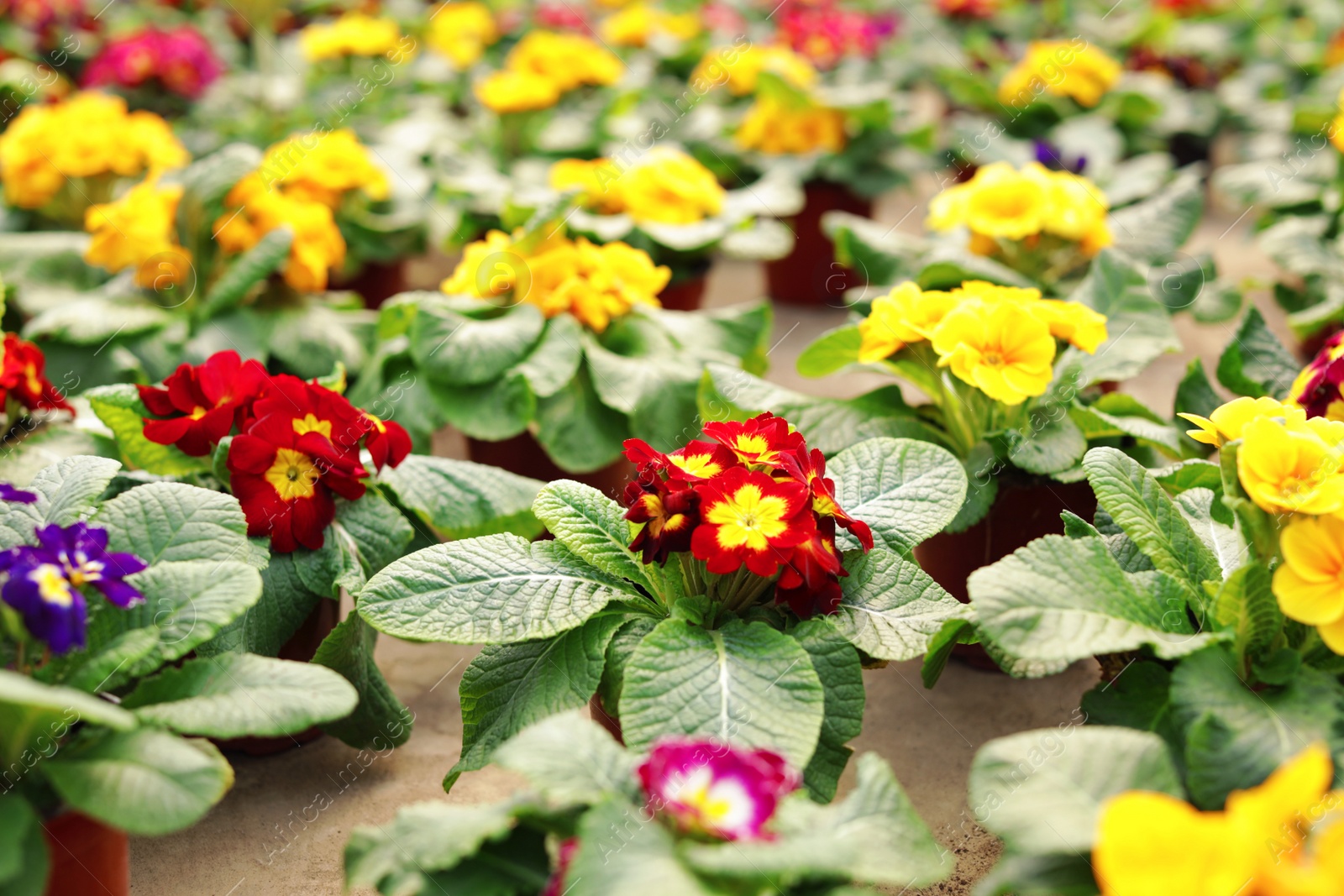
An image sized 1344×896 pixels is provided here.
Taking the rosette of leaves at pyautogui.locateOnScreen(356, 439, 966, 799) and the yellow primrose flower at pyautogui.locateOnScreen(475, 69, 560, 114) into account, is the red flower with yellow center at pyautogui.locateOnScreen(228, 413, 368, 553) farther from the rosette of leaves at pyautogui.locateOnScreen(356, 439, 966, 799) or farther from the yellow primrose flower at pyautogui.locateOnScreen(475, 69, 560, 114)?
the yellow primrose flower at pyautogui.locateOnScreen(475, 69, 560, 114)

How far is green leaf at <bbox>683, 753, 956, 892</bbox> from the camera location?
0.99m

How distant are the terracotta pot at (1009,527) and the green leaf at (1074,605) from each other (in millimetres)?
483

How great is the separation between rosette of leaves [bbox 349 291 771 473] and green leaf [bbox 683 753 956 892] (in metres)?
1.17

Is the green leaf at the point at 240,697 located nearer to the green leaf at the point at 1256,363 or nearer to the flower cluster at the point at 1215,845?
the flower cluster at the point at 1215,845

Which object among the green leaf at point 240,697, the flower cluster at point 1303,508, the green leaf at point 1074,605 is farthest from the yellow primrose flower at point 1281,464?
the green leaf at point 240,697

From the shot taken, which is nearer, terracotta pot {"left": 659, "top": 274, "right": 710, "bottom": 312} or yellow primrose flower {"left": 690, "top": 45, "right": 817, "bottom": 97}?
terracotta pot {"left": 659, "top": 274, "right": 710, "bottom": 312}

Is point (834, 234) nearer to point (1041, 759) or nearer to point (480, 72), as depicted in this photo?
point (1041, 759)

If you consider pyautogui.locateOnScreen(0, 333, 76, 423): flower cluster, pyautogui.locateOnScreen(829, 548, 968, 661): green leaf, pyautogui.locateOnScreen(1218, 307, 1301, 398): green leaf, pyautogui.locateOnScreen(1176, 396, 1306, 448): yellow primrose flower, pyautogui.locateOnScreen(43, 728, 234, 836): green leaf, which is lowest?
pyautogui.locateOnScreen(1218, 307, 1301, 398): green leaf

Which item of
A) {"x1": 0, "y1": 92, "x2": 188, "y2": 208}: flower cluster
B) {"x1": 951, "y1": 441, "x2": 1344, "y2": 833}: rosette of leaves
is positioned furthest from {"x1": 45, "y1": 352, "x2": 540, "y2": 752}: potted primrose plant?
{"x1": 0, "y1": 92, "x2": 188, "y2": 208}: flower cluster

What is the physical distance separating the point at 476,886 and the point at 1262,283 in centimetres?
284

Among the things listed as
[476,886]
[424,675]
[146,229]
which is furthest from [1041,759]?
[146,229]

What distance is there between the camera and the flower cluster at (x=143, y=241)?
8.28ft

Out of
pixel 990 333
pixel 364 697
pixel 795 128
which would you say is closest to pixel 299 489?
pixel 364 697

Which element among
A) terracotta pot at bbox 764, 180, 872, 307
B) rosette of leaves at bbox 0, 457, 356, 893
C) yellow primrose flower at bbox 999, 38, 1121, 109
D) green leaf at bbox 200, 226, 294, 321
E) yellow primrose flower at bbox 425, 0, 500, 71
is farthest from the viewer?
yellow primrose flower at bbox 425, 0, 500, 71
